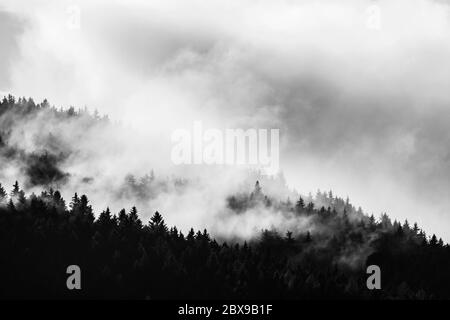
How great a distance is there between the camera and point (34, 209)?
198125 millimetres

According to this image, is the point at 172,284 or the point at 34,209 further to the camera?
the point at 34,209

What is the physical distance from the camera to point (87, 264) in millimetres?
169500

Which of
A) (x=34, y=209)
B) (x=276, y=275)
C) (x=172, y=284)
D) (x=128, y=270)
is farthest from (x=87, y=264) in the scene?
(x=276, y=275)

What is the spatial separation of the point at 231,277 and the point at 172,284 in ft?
71.0
